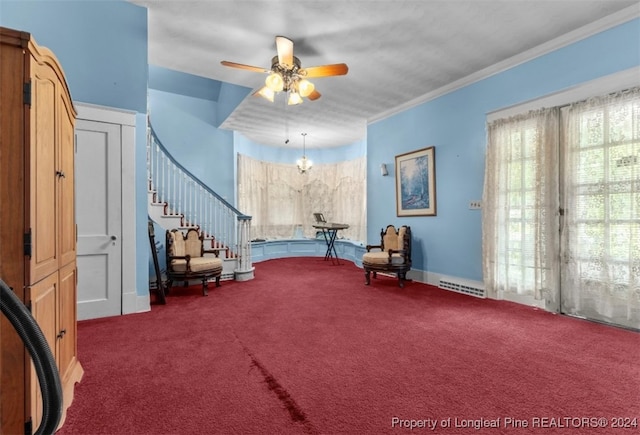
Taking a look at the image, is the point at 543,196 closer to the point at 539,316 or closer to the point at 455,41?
the point at 539,316

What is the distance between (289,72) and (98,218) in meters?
2.61

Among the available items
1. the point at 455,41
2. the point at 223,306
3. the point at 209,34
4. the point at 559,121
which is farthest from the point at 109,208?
the point at 559,121

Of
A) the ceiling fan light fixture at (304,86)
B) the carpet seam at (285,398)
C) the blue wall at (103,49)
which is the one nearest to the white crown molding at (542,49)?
the ceiling fan light fixture at (304,86)

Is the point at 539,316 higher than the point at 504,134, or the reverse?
the point at 504,134

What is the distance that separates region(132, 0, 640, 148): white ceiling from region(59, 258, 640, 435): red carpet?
311 cm

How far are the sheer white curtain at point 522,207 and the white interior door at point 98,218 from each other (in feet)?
14.8

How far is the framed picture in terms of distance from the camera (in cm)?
505

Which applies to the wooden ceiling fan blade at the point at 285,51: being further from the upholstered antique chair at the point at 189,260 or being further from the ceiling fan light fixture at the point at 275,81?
the upholstered antique chair at the point at 189,260

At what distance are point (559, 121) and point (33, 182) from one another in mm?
4586

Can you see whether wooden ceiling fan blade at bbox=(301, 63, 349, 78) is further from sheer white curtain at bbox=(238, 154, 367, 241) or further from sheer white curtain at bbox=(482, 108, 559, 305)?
sheer white curtain at bbox=(238, 154, 367, 241)

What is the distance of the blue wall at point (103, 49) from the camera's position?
10.0 feet

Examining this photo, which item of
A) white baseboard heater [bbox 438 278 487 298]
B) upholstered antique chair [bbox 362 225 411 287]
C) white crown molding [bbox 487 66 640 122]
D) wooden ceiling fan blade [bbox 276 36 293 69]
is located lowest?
white baseboard heater [bbox 438 278 487 298]

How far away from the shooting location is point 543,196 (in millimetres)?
3545

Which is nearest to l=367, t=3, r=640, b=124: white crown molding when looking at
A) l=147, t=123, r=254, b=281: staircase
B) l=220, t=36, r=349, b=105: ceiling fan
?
l=220, t=36, r=349, b=105: ceiling fan
